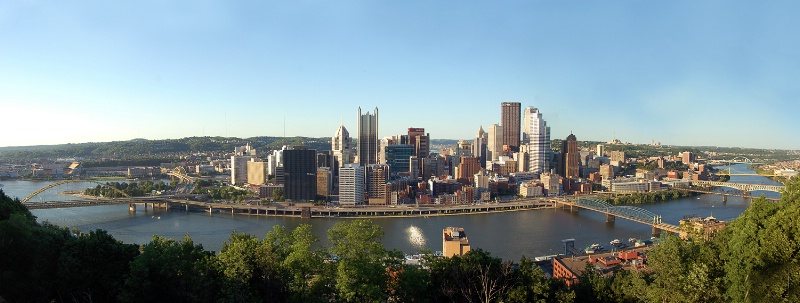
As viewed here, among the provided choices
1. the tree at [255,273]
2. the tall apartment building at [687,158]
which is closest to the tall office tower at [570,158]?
the tall apartment building at [687,158]

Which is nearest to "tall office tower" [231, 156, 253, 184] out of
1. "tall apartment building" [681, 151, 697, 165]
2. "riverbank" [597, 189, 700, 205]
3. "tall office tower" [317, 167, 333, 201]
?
"tall office tower" [317, 167, 333, 201]

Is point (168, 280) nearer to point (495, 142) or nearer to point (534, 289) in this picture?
point (534, 289)

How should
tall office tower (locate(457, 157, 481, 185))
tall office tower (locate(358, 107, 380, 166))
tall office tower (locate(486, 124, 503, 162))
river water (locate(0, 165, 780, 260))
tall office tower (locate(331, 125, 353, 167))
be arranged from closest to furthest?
river water (locate(0, 165, 780, 260)) < tall office tower (locate(457, 157, 481, 185)) < tall office tower (locate(331, 125, 353, 167)) < tall office tower (locate(358, 107, 380, 166)) < tall office tower (locate(486, 124, 503, 162))

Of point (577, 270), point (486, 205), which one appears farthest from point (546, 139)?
point (577, 270)

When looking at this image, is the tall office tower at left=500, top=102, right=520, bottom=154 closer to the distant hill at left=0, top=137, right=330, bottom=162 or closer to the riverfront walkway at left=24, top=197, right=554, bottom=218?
the distant hill at left=0, top=137, right=330, bottom=162

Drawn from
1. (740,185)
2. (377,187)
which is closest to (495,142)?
(740,185)

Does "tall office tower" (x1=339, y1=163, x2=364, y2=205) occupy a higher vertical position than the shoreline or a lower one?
higher
